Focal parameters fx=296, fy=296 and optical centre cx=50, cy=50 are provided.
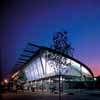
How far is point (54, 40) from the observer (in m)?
12.7

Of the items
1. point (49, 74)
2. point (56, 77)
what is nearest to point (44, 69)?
point (49, 74)

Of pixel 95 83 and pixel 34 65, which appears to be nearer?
pixel 95 83

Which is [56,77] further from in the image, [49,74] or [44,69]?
[44,69]

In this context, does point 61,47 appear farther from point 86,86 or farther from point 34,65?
point 34,65

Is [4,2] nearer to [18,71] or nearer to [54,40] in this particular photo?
[54,40]

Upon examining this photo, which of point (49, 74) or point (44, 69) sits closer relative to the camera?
point (49, 74)

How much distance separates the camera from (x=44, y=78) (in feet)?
135

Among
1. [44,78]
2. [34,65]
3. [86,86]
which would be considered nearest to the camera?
[86,86]

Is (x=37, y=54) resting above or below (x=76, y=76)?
above

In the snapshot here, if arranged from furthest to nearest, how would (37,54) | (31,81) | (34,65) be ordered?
1. (31,81)
2. (34,65)
3. (37,54)

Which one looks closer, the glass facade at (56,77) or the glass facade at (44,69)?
the glass facade at (56,77)

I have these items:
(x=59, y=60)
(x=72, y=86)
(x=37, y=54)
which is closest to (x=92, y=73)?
(x=72, y=86)

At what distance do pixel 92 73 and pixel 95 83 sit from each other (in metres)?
4.32

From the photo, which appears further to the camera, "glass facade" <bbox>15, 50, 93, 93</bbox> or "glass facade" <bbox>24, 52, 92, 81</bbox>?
"glass facade" <bbox>24, 52, 92, 81</bbox>
